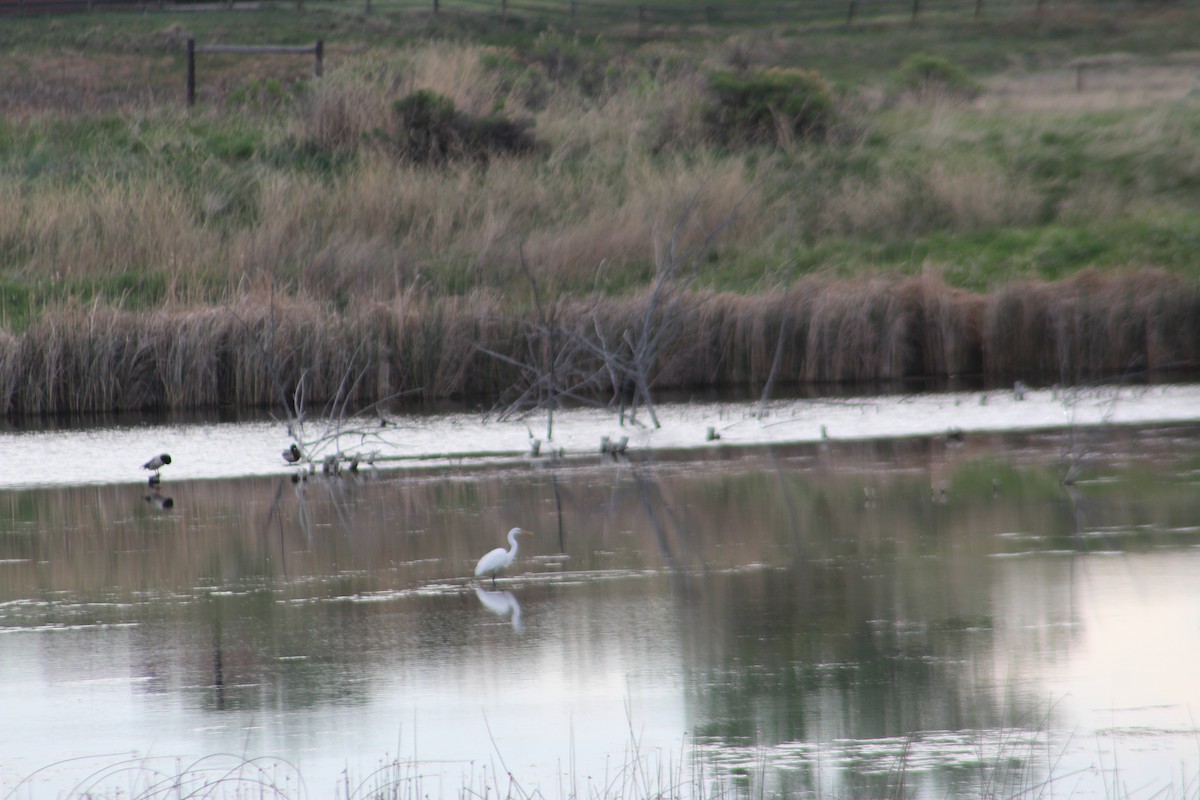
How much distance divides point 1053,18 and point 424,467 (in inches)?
→ 1523

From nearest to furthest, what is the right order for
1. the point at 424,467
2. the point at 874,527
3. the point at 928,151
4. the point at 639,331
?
the point at 874,527 → the point at 424,467 → the point at 639,331 → the point at 928,151

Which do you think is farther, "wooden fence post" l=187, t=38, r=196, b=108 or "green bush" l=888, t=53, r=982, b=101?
"green bush" l=888, t=53, r=982, b=101

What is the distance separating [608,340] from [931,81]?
1586cm

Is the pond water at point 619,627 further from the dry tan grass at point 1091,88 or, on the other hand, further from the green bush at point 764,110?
the dry tan grass at point 1091,88

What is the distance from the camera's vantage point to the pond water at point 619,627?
625 cm

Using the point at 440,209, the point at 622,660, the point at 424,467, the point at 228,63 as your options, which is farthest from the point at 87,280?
the point at 228,63

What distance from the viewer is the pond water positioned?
20.5ft

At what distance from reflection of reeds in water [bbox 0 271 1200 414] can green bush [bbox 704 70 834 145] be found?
7.37m

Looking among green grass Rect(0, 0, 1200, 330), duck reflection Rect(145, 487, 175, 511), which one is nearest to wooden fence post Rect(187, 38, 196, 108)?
green grass Rect(0, 0, 1200, 330)

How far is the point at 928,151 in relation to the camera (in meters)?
26.4

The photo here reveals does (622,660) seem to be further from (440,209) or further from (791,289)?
(440,209)

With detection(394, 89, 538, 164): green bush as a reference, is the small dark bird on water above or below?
below

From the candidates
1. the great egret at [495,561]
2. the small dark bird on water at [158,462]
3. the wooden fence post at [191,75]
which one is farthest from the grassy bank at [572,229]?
the great egret at [495,561]

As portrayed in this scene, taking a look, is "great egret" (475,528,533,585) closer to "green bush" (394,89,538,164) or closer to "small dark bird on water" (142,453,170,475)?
"small dark bird on water" (142,453,170,475)
